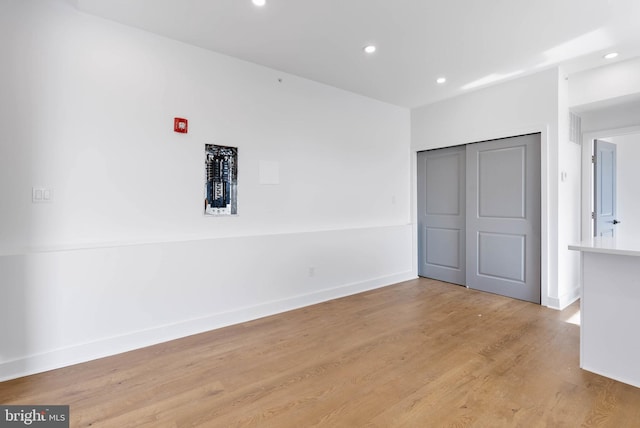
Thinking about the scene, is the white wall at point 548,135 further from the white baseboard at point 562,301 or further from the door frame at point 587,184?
the door frame at point 587,184

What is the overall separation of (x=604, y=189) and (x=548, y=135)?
1707mm

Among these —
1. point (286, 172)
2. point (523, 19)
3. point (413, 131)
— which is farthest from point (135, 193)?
point (413, 131)

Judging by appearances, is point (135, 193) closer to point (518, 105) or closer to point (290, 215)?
point (290, 215)

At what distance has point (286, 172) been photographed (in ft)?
12.4

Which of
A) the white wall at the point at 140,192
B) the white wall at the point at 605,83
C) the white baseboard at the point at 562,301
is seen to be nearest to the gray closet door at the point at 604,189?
the white wall at the point at 605,83

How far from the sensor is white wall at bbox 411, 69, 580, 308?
144 inches

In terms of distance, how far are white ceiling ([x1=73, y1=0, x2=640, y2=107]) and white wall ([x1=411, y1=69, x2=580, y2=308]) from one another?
285 mm

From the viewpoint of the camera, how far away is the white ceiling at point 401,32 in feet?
8.25

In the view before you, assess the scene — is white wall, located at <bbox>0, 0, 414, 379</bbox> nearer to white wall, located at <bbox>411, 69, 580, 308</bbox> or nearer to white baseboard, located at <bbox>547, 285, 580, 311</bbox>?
white wall, located at <bbox>411, 69, 580, 308</bbox>

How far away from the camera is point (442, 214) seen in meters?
4.93

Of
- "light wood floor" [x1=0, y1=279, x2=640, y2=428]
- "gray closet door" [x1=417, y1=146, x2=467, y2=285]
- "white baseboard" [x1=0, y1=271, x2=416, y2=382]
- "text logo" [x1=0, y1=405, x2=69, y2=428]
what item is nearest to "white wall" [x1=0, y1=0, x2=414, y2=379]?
"white baseboard" [x1=0, y1=271, x2=416, y2=382]

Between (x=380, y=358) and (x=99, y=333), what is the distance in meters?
2.27

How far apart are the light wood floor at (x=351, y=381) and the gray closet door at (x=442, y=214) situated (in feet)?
5.10

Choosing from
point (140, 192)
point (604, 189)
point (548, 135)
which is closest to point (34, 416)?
point (140, 192)
